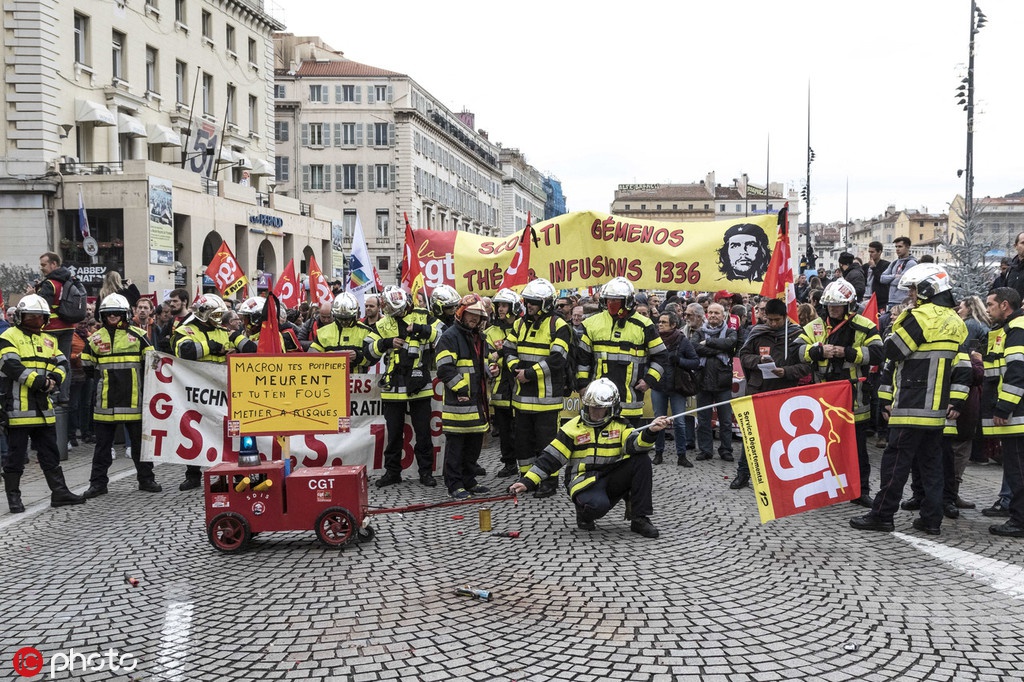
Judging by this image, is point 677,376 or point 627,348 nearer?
point 627,348

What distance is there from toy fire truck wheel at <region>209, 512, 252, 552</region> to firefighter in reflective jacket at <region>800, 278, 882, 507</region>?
5585 mm

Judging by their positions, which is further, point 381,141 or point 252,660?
point 381,141

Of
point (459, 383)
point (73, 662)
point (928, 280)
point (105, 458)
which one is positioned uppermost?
point (928, 280)

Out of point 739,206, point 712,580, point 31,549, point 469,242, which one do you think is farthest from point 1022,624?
point 739,206

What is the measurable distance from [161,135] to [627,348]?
32.2 meters

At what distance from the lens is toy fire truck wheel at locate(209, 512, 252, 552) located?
6.96m

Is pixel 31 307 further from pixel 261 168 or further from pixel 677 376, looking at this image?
pixel 261 168

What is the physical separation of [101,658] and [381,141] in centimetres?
6891

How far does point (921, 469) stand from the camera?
7590 mm

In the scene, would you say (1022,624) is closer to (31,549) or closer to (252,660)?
(252,660)

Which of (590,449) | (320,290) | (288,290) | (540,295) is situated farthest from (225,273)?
(590,449)

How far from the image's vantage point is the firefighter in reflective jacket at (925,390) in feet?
24.2

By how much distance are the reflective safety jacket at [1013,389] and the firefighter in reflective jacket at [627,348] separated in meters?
3.13

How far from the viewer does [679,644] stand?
16.5 feet
